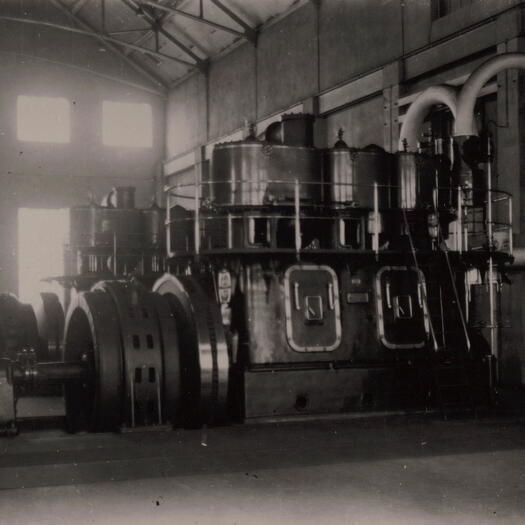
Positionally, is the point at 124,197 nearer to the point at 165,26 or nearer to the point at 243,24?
the point at 243,24

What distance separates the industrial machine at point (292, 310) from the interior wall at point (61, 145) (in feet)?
45.6

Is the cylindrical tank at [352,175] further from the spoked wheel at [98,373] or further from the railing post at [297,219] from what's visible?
the spoked wheel at [98,373]

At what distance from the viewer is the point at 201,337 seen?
7305mm

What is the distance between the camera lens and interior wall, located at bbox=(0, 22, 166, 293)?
21.4m

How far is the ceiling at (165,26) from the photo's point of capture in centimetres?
1875

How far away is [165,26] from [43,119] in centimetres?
412

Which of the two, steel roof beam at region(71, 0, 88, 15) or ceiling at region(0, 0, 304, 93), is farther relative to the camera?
steel roof beam at region(71, 0, 88, 15)

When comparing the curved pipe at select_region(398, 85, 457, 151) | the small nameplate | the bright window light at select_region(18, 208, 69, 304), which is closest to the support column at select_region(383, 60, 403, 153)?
the curved pipe at select_region(398, 85, 457, 151)

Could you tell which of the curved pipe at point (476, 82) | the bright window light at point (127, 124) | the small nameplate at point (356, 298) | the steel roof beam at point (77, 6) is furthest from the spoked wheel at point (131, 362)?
the bright window light at point (127, 124)

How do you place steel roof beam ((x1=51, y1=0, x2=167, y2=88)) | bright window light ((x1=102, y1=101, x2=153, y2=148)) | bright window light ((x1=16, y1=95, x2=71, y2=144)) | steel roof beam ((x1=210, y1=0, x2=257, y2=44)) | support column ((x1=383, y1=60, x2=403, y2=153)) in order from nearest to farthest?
support column ((x1=383, y1=60, x2=403, y2=153))
steel roof beam ((x1=210, y1=0, x2=257, y2=44))
steel roof beam ((x1=51, y1=0, x2=167, y2=88))
bright window light ((x1=16, y1=95, x2=71, y2=144))
bright window light ((x1=102, y1=101, x2=153, y2=148))

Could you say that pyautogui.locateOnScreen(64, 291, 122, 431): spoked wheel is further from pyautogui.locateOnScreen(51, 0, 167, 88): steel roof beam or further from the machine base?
pyautogui.locateOnScreen(51, 0, 167, 88): steel roof beam

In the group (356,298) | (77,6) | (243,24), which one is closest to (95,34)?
(77,6)

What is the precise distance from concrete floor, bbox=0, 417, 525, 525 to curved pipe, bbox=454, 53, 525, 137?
478cm

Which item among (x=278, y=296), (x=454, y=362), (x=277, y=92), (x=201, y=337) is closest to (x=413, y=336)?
(x=454, y=362)
